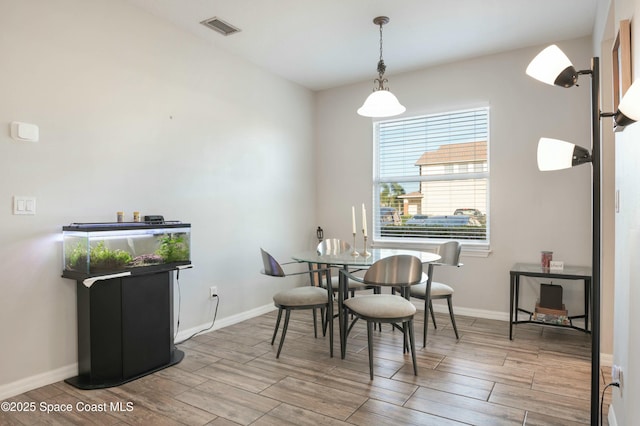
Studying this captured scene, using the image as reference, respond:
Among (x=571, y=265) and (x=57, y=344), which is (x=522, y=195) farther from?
(x=57, y=344)

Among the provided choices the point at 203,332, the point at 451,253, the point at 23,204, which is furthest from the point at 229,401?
the point at 451,253

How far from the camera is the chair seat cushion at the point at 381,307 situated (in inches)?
108

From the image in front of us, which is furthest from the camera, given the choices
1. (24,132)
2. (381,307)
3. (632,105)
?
(381,307)

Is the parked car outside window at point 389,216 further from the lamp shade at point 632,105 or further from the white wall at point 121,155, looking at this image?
the lamp shade at point 632,105

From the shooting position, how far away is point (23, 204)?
8.46 ft

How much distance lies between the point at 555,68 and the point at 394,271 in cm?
159

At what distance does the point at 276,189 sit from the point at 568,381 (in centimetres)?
331

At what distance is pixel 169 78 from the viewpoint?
352cm

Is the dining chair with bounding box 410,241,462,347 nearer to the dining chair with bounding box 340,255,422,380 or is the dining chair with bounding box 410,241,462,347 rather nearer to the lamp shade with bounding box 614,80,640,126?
the dining chair with bounding box 340,255,422,380

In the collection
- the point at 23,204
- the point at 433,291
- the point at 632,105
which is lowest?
the point at 433,291

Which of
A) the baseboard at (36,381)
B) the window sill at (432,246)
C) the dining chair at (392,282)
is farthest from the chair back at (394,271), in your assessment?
the baseboard at (36,381)

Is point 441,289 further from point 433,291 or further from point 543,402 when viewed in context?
point 543,402

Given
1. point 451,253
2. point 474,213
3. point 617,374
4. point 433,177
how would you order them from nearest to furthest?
point 617,374
point 451,253
point 474,213
point 433,177

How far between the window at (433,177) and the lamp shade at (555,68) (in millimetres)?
2734
